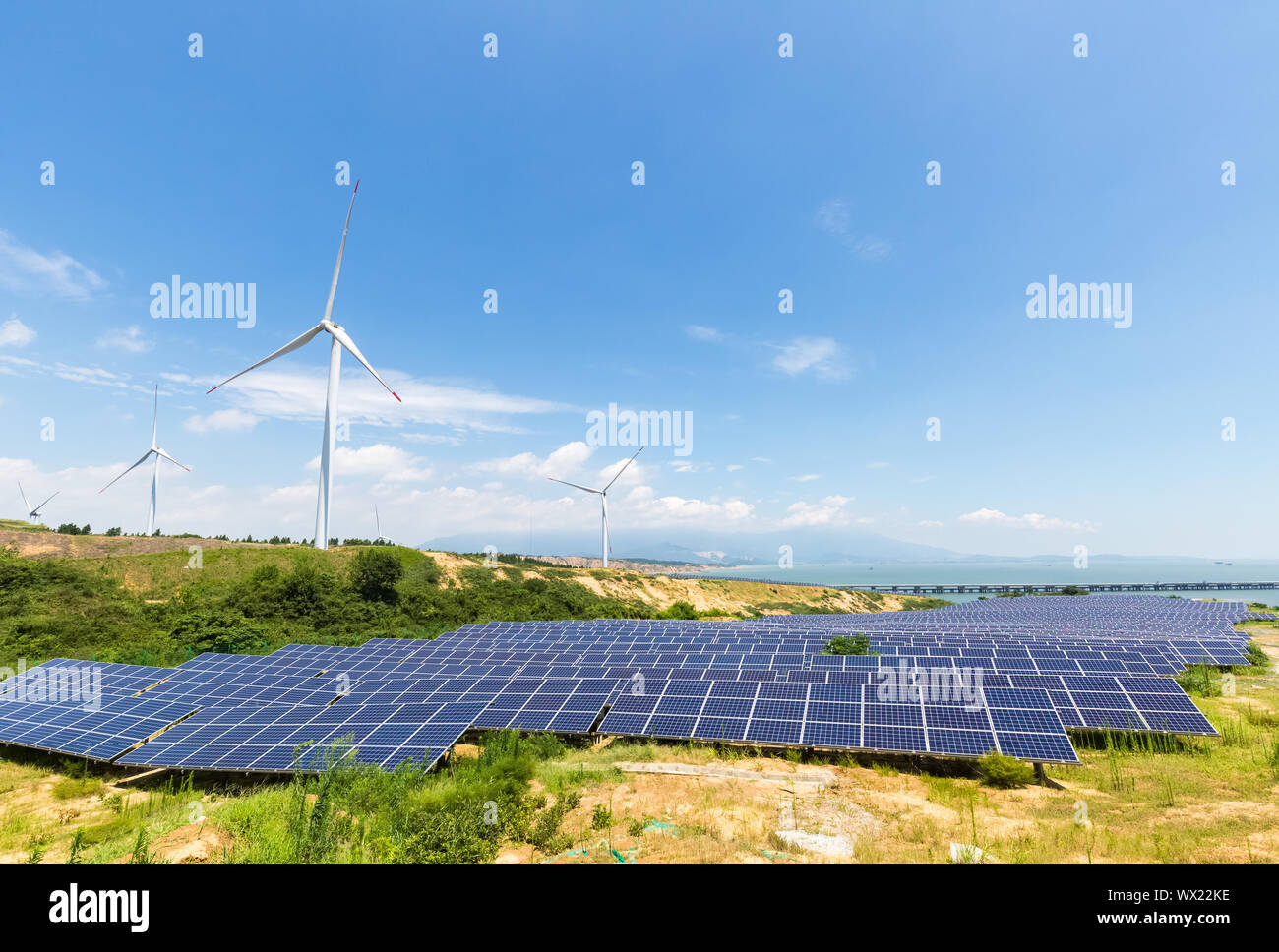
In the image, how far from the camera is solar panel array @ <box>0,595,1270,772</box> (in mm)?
15906

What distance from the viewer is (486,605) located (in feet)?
213

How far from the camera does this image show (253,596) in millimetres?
51688

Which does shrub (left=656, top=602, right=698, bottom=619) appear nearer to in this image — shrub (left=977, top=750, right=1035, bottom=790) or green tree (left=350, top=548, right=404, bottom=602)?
green tree (left=350, top=548, right=404, bottom=602)

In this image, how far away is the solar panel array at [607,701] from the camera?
→ 15.9 m

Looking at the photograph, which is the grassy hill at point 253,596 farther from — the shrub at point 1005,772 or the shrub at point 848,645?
the shrub at point 1005,772

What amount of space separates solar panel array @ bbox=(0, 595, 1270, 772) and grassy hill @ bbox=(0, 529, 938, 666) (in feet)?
53.4

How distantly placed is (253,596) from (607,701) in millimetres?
46972

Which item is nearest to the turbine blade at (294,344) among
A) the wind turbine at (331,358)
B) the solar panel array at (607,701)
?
the wind turbine at (331,358)

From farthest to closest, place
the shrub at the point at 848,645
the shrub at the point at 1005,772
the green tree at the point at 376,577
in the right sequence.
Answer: the green tree at the point at 376,577
the shrub at the point at 848,645
the shrub at the point at 1005,772

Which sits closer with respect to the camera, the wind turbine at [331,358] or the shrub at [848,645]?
the shrub at [848,645]

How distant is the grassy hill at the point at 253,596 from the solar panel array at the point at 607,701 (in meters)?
16.3

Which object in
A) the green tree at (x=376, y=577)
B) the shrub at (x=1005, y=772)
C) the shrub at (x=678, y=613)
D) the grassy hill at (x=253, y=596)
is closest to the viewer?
the shrub at (x=1005, y=772)
